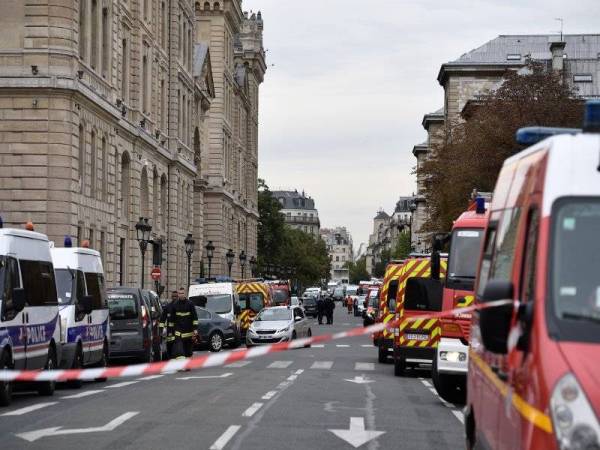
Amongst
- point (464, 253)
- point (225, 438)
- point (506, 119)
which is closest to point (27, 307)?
point (225, 438)

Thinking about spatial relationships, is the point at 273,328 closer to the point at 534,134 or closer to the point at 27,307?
the point at 27,307

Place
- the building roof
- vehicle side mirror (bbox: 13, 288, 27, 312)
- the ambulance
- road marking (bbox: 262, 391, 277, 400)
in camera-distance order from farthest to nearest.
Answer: the building roof < road marking (bbox: 262, 391, 277, 400) < vehicle side mirror (bbox: 13, 288, 27, 312) < the ambulance

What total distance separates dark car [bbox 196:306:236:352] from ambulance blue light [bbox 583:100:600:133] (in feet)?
116

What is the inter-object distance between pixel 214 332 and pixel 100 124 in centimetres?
1275

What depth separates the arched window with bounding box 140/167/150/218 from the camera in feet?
209

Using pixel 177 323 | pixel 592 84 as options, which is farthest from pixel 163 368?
pixel 592 84

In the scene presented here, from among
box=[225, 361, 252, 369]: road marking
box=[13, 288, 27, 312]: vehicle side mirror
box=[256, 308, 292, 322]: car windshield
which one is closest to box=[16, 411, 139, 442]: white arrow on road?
box=[13, 288, 27, 312]: vehicle side mirror

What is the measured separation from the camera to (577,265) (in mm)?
6938

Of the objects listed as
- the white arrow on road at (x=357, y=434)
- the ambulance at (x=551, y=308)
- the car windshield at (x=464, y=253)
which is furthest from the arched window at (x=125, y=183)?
the ambulance at (x=551, y=308)

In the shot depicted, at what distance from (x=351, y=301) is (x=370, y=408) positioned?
10590cm

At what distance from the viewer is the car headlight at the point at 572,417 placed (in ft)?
19.8

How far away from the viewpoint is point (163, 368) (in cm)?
1000

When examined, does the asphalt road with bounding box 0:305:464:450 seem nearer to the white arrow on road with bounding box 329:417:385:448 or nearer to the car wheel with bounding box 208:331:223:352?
the white arrow on road with bounding box 329:417:385:448

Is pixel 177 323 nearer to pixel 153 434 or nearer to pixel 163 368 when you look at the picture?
pixel 153 434
